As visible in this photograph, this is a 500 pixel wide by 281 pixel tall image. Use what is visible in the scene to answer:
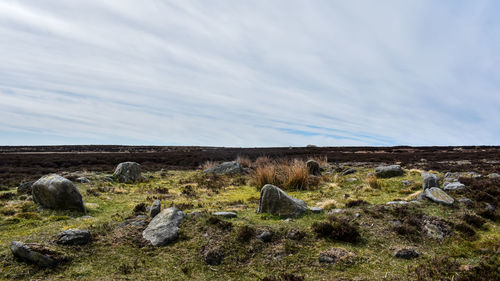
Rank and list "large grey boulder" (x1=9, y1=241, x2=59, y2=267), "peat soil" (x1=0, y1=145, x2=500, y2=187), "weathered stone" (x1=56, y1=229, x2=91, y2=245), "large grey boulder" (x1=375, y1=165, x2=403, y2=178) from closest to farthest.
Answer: "large grey boulder" (x1=9, y1=241, x2=59, y2=267) → "weathered stone" (x1=56, y1=229, x2=91, y2=245) → "large grey boulder" (x1=375, y1=165, x2=403, y2=178) → "peat soil" (x1=0, y1=145, x2=500, y2=187)

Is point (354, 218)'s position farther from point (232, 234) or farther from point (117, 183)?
point (117, 183)

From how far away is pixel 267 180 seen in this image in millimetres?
14938

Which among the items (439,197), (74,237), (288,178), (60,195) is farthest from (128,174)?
(439,197)

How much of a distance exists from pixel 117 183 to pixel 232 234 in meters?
11.8

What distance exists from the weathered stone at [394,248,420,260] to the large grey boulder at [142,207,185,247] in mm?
5105

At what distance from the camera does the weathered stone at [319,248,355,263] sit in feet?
19.4

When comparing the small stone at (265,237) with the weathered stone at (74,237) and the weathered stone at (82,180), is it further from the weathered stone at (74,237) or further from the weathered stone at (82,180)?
the weathered stone at (82,180)

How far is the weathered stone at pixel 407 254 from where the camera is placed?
5.98m

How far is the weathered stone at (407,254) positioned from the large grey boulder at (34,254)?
7.16 m

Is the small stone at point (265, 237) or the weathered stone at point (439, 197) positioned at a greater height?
the weathered stone at point (439, 197)

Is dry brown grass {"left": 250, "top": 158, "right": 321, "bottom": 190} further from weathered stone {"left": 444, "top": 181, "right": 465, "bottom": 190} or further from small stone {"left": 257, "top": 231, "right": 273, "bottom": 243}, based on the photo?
small stone {"left": 257, "top": 231, "right": 273, "bottom": 243}

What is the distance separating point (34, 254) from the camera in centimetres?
564

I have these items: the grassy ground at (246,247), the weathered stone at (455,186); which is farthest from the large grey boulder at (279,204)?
the weathered stone at (455,186)

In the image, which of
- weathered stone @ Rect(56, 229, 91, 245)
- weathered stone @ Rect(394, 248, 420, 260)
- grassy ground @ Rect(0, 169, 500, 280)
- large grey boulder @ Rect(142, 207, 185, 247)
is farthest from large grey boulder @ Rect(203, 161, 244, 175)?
weathered stone @ Rect(394, 248, 420, 260)
